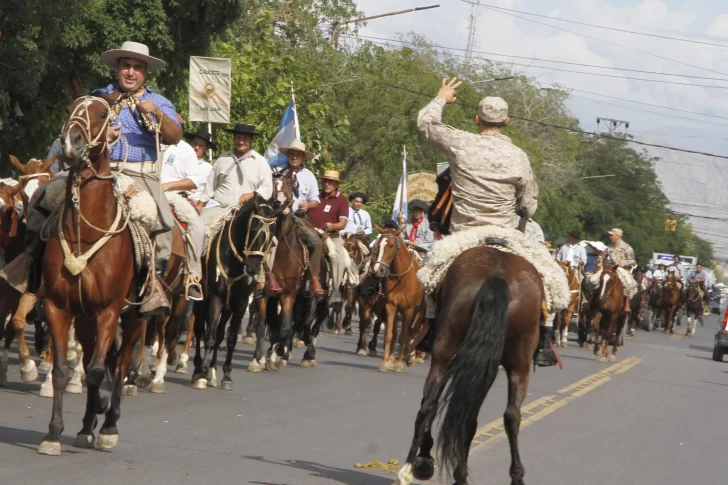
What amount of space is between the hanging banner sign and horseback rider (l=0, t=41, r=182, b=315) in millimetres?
12412

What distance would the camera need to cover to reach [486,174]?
941 cm

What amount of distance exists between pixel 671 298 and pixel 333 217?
37.9 m

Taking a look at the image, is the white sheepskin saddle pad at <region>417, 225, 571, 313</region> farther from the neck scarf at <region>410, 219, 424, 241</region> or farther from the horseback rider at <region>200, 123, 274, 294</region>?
the neck scarf at <region>410, 219, 424, 241</region>

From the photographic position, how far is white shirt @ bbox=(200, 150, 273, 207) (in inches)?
622

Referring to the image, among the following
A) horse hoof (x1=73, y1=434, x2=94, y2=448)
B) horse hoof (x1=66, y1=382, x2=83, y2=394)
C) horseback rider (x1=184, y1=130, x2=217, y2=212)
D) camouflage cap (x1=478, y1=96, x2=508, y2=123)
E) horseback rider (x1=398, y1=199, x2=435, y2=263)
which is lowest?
horse hoof (x1=66, y1=382, x2=83, y2=394)

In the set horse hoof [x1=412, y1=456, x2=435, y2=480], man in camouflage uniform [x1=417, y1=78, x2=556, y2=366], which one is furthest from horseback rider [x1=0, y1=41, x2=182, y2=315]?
horse hoof [x1=412, y1=456, x2=435, y2=480]

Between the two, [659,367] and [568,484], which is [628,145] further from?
[568,484]

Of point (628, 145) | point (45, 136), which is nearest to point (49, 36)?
point (45, 136)

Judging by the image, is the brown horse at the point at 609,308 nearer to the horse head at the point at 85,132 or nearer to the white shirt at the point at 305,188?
the white shirt at the point at 305,188

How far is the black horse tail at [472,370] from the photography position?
8055mm

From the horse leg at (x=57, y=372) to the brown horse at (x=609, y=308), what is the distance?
20.1 meters

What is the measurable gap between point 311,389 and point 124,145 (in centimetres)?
581

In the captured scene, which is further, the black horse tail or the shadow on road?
the shadow on road

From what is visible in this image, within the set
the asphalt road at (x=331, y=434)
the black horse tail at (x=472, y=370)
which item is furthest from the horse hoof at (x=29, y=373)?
the black horse tail at (x=472, y=370)
